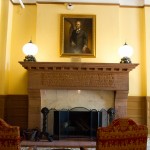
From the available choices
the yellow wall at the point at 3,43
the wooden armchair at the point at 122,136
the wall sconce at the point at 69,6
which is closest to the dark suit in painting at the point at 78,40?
the wall sconce at the point at 69,6

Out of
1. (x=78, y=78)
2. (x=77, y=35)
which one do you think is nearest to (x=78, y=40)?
(x=77, y=35)

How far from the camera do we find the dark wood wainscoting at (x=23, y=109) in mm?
5250

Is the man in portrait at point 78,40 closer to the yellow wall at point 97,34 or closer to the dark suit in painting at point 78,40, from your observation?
the dark suit in painting at point 78,40

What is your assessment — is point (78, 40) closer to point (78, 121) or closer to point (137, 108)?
point (78, 121)

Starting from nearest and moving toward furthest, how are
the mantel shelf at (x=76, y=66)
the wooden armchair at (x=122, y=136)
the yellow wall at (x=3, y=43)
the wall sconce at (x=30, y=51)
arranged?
the wooden armchair at (x=122, y=136), the mantel shelf at (x=76, y=66), the wall sconce at (x=30, y=51), the yellow wall at (x=3, y=43)

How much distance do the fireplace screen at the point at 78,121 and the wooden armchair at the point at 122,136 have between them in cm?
249

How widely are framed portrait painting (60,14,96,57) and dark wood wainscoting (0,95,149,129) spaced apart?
1.32m

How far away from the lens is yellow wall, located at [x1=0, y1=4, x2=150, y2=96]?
521 centimetres

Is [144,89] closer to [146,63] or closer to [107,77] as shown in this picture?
[146,63]

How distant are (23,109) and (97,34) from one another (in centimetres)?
229

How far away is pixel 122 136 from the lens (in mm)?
2293

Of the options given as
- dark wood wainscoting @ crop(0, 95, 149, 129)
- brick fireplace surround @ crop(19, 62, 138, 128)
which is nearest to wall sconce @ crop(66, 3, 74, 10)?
brick fireplace surround @ crop(19, 62, 138, 128)

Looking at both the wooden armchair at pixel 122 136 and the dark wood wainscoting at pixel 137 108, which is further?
the dark wood wainscoting at pixel 137 108

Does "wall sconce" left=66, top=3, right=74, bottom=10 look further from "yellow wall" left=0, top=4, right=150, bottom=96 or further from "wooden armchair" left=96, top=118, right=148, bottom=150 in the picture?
"wooden armchair" left=96, top=118, right=148, bottom=150
